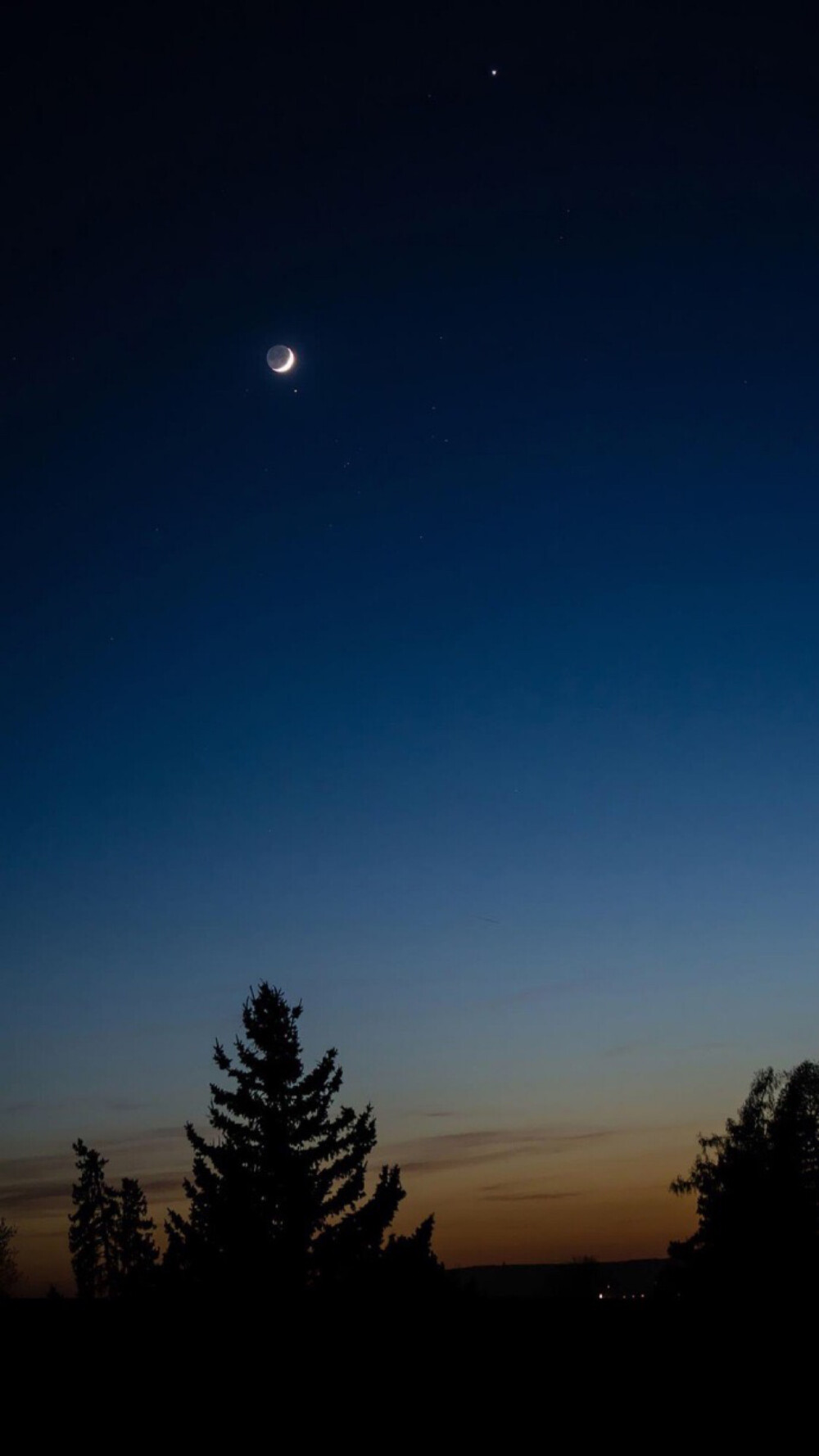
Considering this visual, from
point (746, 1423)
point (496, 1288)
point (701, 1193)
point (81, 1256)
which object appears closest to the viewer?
point (746, 1423)

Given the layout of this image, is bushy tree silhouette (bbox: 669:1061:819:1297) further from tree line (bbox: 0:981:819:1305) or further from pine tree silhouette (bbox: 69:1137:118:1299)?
pine tree silhouette (bbox: 69:1137:118:1299)

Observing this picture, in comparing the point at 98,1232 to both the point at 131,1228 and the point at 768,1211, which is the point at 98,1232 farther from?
the point at 768,1211

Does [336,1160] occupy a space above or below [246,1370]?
above

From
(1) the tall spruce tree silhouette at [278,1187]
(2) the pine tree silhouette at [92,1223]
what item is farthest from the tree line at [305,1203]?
(2) the pine tree silhouette at [92,1223]

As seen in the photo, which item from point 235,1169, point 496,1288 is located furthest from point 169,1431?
point 496,1288

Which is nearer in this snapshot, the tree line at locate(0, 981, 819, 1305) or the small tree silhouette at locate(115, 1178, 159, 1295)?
the tree line at locate(0, 981, 819, 1305)

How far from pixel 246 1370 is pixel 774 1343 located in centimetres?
623

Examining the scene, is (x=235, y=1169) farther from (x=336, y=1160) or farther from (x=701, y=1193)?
(x=701, y=1193)

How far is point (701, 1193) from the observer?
162 ft

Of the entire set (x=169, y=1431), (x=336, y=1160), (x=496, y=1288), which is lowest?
(x=496, y=1288)

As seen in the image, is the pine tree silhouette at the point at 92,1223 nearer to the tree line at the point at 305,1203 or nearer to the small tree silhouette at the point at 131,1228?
the small tree silhouette at the point at 131,1228

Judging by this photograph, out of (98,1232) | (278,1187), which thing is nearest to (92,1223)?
(98,1232)

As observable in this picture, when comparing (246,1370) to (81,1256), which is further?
(81,1256)

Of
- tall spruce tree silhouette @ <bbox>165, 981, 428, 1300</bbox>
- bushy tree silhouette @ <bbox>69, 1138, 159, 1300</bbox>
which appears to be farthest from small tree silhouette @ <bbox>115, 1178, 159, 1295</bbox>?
tall spruce tree silhouette @ <bbox>165, 981, 428, 1300</bbox>
